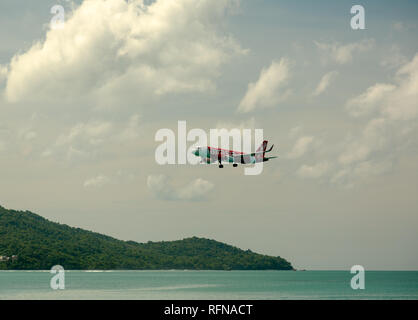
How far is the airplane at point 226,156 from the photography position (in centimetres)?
8131

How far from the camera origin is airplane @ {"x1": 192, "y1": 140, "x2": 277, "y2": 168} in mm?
81312

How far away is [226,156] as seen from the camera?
Result: 82812 millimetres
